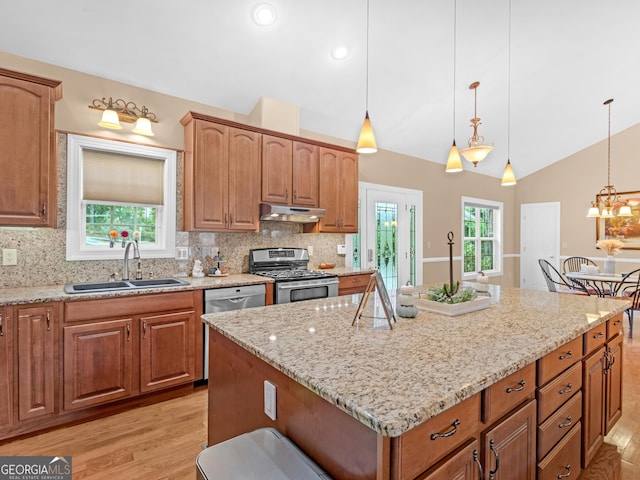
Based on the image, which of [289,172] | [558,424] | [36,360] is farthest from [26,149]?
[558,424]

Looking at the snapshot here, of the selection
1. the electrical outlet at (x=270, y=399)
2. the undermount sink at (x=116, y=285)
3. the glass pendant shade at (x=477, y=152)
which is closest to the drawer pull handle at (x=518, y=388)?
the electrical outlet at (x=270, y=399)

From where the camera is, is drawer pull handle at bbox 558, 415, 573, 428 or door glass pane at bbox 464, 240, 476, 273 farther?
door glass pane at bbox 464, 240, 476, 273

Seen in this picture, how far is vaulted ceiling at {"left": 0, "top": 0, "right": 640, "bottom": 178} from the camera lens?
2.71 m

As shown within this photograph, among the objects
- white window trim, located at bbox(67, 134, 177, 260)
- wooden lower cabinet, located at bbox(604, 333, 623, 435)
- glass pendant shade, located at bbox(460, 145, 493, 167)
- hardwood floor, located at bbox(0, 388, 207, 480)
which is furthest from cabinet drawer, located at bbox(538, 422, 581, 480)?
white window trim, located at bbox(67, 134, 177, 260)

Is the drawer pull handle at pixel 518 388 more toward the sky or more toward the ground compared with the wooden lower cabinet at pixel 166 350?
more toward the sky

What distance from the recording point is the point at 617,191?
6109mm

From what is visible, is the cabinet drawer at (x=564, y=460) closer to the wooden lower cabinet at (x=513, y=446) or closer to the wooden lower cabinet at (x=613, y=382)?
the wooden lower cabinet at (x=513, y=446)

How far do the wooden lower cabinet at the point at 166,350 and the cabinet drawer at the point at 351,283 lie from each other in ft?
5.38

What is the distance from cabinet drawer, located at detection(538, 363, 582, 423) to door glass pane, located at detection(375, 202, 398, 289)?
3346mm

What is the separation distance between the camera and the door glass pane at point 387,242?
5066 mm

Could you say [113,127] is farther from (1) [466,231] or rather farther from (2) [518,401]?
(1) [466,231]

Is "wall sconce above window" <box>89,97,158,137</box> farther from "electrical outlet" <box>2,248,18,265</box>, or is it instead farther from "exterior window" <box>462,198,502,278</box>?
"exterior window" <box>462,198,502,278</box>

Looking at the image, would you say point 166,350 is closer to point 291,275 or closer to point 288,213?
point 291,275

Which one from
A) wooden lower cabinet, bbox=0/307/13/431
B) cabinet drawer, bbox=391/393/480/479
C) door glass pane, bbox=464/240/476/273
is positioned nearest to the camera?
cabinet drawer, bbox=391/393/480/479
